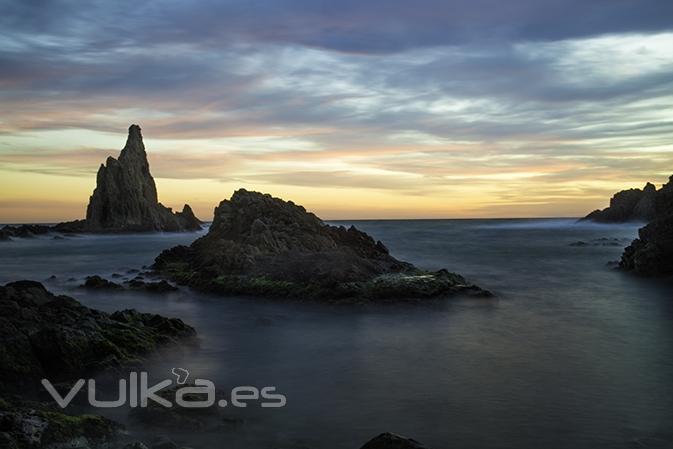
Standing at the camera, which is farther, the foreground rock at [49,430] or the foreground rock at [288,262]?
the foreground rock at [288,262]

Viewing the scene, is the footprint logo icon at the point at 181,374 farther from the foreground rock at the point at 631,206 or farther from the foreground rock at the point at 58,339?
the foreground rock at the point at 631,206

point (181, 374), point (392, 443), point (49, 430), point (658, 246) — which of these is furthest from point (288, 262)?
point (658, 246)

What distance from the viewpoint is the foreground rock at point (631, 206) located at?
469ft

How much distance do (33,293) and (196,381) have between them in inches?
293

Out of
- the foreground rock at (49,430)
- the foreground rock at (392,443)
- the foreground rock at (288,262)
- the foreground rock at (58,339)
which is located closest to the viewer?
the foreground rock at (392,443)

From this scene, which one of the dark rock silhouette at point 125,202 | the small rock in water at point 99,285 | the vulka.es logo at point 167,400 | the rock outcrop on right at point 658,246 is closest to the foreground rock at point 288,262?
the small rock in water at point 99,285

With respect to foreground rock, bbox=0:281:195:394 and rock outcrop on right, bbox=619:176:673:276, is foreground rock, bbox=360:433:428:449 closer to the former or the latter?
foreground rock, bbox=0:281:195:394

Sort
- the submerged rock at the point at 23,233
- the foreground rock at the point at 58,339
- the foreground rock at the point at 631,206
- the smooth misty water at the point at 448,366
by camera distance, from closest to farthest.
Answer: the smooth misty water at the point at 448,366 → the foreground rock at the point at 58,339 → the submerged rock at the point at 23,233 → the foreground rock at the point at 631,206

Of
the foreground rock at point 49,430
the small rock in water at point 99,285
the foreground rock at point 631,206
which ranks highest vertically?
the foreground rock at point 631,206

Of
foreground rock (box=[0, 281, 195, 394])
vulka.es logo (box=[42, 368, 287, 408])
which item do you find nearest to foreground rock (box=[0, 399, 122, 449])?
vulka.es logo (box=[42, 368, 287, 408])

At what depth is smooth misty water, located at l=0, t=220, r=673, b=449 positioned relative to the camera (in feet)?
40.7

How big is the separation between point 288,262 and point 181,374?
16517 mm

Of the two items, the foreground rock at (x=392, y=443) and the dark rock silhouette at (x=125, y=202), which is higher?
the dark rock silhouette at (x=125, y=202)

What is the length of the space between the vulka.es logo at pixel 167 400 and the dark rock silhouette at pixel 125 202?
408ft
